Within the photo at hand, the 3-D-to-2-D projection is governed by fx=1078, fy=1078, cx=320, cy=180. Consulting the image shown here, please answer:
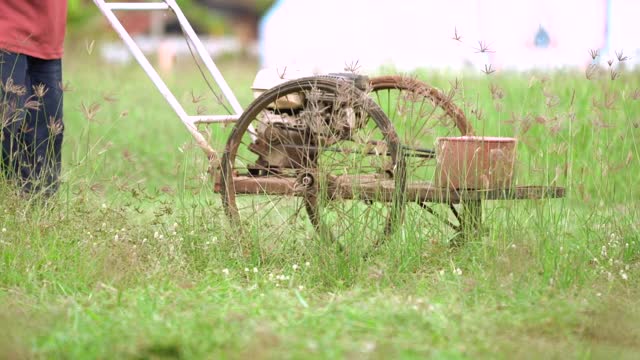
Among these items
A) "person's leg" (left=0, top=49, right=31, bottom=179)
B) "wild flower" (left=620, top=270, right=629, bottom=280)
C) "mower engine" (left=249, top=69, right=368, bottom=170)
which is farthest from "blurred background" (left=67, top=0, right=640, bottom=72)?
"wild flower" (left=620, top=270, right=629, bottom=280)

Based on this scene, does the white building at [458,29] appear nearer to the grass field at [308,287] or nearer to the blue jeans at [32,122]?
the blue jeans at [32,122]

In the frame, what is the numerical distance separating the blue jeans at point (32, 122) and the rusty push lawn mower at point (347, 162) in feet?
1.79

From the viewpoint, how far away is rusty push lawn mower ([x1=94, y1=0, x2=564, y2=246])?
4.69 meters

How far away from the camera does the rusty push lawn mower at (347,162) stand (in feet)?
15.4

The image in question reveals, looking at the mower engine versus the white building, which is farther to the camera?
the white building

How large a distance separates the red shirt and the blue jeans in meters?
0.06

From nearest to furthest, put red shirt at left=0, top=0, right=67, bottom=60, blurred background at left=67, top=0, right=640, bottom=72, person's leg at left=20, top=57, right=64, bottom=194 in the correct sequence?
red shirt at left=0, top=0, right=67, bottom=60 → person's leg at left=20, top=57, right=64, bottom=194 → blurred background at left=67, top=0, right=640, bottom=72

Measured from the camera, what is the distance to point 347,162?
16.0 ft

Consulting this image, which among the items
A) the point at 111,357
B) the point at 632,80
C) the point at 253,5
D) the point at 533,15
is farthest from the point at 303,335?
the point at 253,5

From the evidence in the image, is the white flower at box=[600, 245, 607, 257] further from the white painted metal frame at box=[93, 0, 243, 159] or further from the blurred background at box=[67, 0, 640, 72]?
the blurred background at box=[67, 0, 640, 72]

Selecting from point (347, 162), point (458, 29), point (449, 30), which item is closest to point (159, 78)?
point (347, 162)

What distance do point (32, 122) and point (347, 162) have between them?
185 cm

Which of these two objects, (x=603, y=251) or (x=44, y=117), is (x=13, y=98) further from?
(x=603, y=251)

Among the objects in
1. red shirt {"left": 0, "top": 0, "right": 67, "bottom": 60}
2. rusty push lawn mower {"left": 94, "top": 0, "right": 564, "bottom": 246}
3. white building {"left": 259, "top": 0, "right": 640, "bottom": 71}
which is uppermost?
white building {"left": 259, "top": 0, "right": 640, "bottom": 71}
